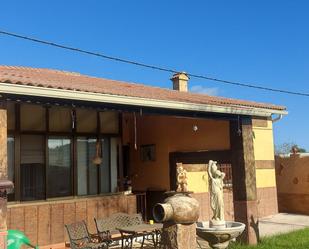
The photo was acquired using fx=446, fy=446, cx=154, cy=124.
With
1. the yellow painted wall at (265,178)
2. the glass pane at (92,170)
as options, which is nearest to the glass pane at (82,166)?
the glass pane at (92,170)

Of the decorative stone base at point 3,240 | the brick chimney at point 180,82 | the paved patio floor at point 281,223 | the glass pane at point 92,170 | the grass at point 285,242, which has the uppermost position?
the brick chimney at point 180,82

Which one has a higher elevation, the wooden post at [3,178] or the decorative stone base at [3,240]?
the wooden post at [3,178]

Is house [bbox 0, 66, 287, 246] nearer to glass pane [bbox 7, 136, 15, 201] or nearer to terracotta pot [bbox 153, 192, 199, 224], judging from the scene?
glass pane [bbox 7, 136, 15, 201]

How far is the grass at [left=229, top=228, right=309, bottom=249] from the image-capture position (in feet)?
33.8

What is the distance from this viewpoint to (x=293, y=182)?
17.9 metres

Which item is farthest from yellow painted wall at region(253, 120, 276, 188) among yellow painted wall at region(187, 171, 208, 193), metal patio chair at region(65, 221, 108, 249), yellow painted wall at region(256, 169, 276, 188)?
metal patio chair at region(65, 221, 108, 249)

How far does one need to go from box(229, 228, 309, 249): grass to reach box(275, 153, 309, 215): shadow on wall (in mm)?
5466

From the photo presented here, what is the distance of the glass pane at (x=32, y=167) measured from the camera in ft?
34.5

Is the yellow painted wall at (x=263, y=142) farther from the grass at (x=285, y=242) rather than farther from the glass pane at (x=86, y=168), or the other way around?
the glass pane at (x=86, y=168)

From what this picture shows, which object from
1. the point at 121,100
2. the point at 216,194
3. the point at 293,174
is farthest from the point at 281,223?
the point at 121,100

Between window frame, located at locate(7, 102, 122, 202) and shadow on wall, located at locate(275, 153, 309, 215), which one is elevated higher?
window frame, located at locate(7, 102, 122, 202)

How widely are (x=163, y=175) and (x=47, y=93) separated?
756cm

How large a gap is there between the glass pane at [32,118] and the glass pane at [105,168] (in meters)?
1.94

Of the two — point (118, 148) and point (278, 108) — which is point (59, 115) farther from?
point (278, 108)
